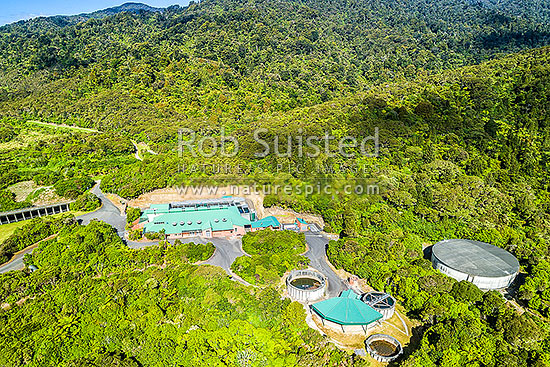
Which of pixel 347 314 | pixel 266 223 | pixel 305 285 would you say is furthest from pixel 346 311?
pixel 266 223

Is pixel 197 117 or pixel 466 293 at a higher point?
pixel 197 117

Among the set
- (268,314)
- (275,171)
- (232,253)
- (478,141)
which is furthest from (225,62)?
(268,314)

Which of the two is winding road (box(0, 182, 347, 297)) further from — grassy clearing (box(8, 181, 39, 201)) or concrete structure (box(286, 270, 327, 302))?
grassy clearing (box(8, 181, 39, 201))

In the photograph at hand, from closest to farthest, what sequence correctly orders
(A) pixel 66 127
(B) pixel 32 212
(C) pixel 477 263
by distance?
1. (C) pixel 477 263
2. (B) pixel 32 212
3. (A) pixel 66 127

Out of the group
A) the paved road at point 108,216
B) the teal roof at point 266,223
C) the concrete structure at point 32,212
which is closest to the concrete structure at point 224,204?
the teal roof at point 266,223

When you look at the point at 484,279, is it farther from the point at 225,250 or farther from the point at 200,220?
the point at 200,220

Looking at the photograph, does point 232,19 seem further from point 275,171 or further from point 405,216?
point 405,216
